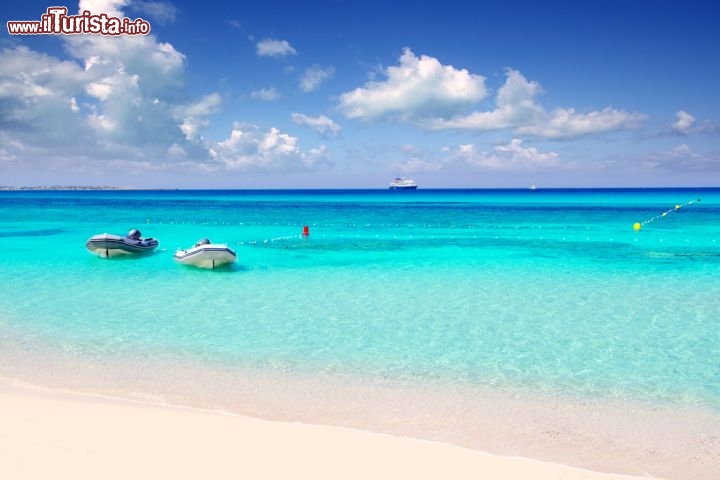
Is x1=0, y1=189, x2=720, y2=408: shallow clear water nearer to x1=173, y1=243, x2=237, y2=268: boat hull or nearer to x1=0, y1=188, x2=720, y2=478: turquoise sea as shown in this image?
x1=0, y1=188, x2=720, y2=478: turquoise sea

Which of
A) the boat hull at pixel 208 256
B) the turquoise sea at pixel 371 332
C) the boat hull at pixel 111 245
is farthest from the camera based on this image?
the boat hull at pixel 111 245

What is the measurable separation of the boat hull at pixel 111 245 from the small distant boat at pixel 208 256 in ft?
14.5

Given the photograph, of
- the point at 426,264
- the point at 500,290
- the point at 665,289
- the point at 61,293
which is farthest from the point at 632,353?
the point at 61,293

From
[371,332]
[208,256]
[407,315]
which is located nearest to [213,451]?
[371,332]

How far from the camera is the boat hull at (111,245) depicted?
77.5 ft

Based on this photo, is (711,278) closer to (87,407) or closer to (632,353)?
(632,353)

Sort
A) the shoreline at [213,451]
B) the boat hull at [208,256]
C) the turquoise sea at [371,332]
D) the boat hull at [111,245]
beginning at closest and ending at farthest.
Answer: the shoreline at [213,451]
the turquoise sea at [371,332]
the boat hull at [208,256]
the boat hull at [111,245]

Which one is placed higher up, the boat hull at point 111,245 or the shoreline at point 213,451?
the boat hull at point 111,245

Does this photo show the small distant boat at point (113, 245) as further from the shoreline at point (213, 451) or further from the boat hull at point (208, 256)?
the shoreline at point (213, 451)

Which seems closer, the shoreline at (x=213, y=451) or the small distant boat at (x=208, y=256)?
the shoreline at (x=213, y=451)

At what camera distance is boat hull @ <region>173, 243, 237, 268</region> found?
20786mm

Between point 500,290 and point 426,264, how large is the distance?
6.12 metres

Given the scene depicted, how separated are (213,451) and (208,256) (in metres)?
15.5

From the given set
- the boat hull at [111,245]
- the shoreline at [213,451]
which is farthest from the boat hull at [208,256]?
the shoreline at [213,451]
